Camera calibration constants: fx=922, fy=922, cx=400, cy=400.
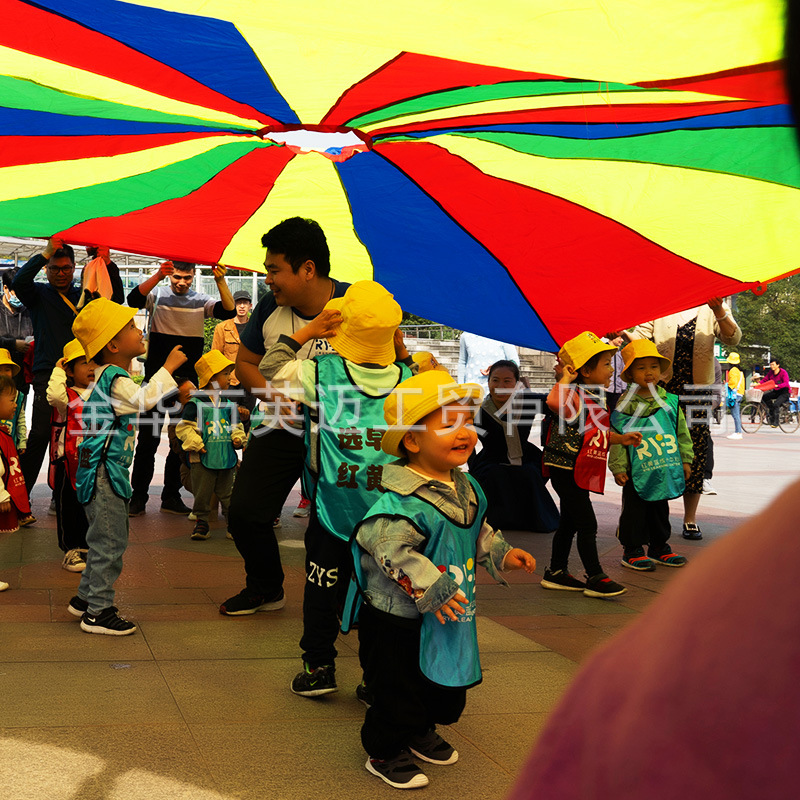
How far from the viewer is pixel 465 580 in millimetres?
3021

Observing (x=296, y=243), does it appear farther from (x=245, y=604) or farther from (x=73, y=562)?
(x=73, y=562)

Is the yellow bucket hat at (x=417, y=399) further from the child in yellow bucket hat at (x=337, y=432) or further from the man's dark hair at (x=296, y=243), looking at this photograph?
the man's dark hair at (x=296, y=243)

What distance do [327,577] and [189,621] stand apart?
1470mm

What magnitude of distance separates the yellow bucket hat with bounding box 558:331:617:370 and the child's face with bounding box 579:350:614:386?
0.08 m

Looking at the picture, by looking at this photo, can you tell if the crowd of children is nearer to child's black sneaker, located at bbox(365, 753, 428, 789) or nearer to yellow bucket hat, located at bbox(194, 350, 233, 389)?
child's black sneaker, located at bbox(365, 753, 428, 789)

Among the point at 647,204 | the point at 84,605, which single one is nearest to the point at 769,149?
the point at 647,204

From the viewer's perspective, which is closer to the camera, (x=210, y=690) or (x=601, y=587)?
(x=210, y=690)

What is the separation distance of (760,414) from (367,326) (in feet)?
77.4

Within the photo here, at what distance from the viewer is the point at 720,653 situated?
41 cm

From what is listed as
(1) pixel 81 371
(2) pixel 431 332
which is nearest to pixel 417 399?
(1) pixel 81 371

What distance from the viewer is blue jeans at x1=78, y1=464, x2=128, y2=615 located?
449 centimetres

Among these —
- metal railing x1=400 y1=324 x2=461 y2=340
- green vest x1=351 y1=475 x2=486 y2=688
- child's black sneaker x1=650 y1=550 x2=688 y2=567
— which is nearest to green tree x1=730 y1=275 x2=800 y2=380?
metal railing x1=400 y1=324 x2=461 y2=340

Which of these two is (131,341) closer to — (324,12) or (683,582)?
(324,12)

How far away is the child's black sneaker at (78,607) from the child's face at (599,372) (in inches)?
128
